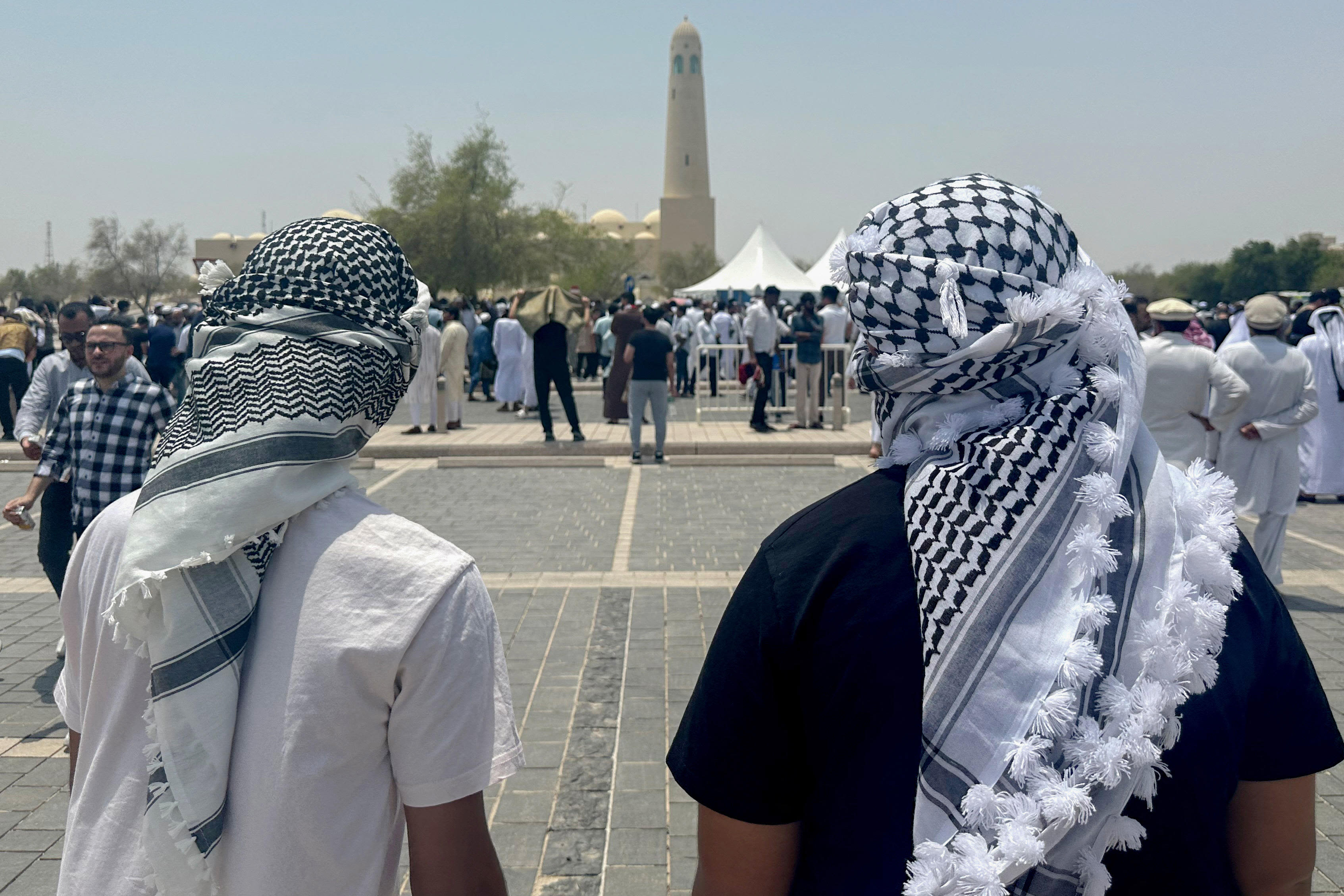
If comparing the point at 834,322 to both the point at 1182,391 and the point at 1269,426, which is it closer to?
the point at 1269,426

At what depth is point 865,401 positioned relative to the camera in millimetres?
20375

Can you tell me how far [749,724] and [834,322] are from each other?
16.6 m

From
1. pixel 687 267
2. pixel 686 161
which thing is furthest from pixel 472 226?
pixel 686 161

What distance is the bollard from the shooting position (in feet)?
49.8

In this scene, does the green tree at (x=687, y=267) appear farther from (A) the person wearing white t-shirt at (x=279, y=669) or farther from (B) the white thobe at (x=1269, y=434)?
(A) the person wearing white t-shirt at (x=279, y=669)

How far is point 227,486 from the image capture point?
1504 mm

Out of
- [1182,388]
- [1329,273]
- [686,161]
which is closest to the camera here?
[1182,388]

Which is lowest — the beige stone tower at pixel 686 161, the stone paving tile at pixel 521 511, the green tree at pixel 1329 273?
the stone paving tile at pixel 521 511

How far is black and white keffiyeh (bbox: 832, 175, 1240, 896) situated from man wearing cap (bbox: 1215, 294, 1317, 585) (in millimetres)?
6309

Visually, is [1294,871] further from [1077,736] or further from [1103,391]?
[1103,391]

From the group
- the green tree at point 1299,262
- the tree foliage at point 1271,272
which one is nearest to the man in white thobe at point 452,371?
the tree foliage at point 1271,272

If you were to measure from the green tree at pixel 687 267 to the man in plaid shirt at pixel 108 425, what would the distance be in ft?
231

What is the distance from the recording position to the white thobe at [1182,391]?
6555mm

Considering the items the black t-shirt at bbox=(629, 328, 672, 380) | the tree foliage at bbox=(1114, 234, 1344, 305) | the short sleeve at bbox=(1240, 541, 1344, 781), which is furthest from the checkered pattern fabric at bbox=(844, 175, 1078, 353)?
the tree foliage at bbox=(1114, 234, 1344, 305)
